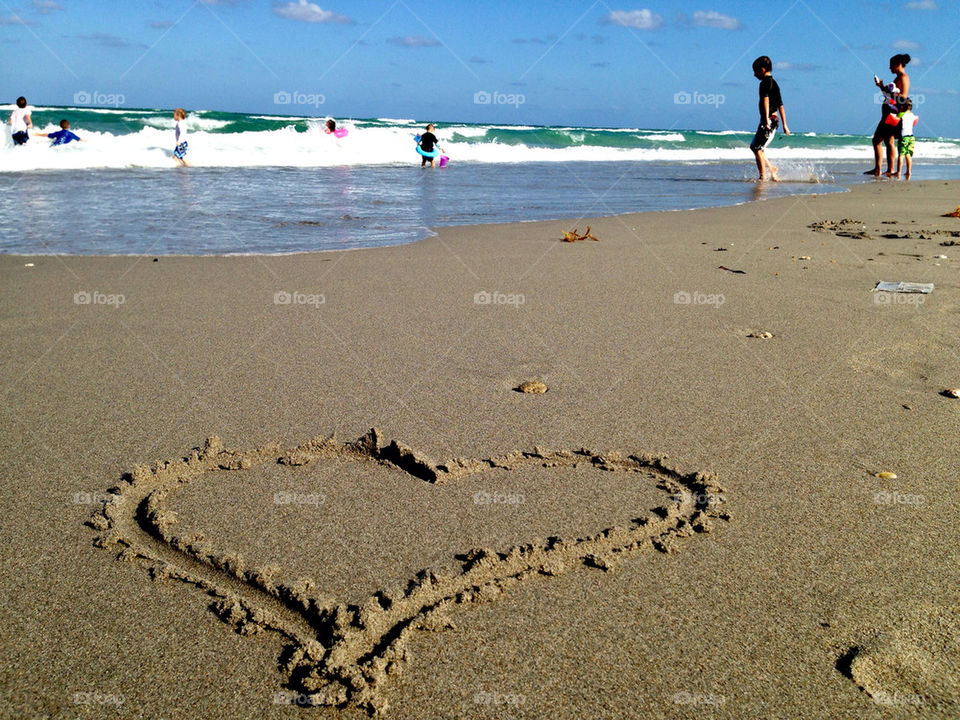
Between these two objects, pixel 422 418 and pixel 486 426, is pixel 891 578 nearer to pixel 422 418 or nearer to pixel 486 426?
pixel 486 426

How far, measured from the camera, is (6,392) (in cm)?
261

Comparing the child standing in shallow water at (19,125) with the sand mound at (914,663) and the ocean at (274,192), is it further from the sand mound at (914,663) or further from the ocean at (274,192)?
the sand mound at (914,663)

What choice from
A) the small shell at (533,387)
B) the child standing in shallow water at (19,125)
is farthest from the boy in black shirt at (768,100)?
the child standing in shallow water at (19,125)

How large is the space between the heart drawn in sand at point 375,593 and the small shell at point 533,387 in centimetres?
50

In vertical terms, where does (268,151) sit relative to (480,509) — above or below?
above

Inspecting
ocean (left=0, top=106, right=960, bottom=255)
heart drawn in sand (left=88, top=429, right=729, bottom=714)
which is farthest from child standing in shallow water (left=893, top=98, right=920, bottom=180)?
heart drawn in sand (left=88, top=429, right=729, bottom=714)

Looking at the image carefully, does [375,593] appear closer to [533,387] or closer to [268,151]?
[533,387]

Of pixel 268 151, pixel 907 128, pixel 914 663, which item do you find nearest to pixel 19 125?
pixel 268 151

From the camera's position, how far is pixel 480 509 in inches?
74.5

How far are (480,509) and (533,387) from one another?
867mm

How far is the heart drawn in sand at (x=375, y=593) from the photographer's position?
1360 mm

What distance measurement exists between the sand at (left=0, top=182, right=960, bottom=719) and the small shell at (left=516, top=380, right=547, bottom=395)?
0.04 m

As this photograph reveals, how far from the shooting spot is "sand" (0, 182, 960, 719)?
4.34 feet

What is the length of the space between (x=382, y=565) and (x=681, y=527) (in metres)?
0.70
